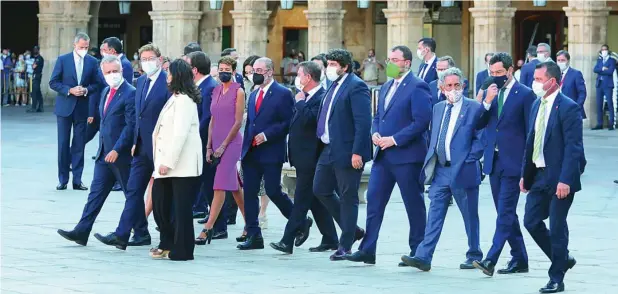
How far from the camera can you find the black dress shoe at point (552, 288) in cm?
1117

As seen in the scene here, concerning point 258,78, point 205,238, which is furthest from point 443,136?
point 205,238

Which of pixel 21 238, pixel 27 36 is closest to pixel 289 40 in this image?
pixel 27 36

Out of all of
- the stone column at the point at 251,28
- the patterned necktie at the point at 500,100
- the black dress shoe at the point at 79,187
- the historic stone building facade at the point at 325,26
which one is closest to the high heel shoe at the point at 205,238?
the patterned necktie at the point at 500,100

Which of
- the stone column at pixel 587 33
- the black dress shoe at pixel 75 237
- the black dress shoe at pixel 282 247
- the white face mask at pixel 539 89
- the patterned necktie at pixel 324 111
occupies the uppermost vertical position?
the stone column at pixel 587 33

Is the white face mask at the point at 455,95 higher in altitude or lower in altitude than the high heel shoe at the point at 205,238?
higher

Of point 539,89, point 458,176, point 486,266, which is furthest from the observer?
point 458,176

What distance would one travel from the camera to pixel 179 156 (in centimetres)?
1268

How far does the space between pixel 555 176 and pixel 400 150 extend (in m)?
1.63

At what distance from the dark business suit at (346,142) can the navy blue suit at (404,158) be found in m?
0.16

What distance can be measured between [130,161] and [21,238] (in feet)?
4.22

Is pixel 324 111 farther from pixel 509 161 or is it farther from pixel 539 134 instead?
pixel 539 134

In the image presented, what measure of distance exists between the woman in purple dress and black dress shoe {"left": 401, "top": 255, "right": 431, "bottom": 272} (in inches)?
90.9

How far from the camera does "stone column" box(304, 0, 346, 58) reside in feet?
114

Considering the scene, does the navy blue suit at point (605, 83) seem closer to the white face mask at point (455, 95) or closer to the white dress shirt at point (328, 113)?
the white dress shirt at point (328, 113)
